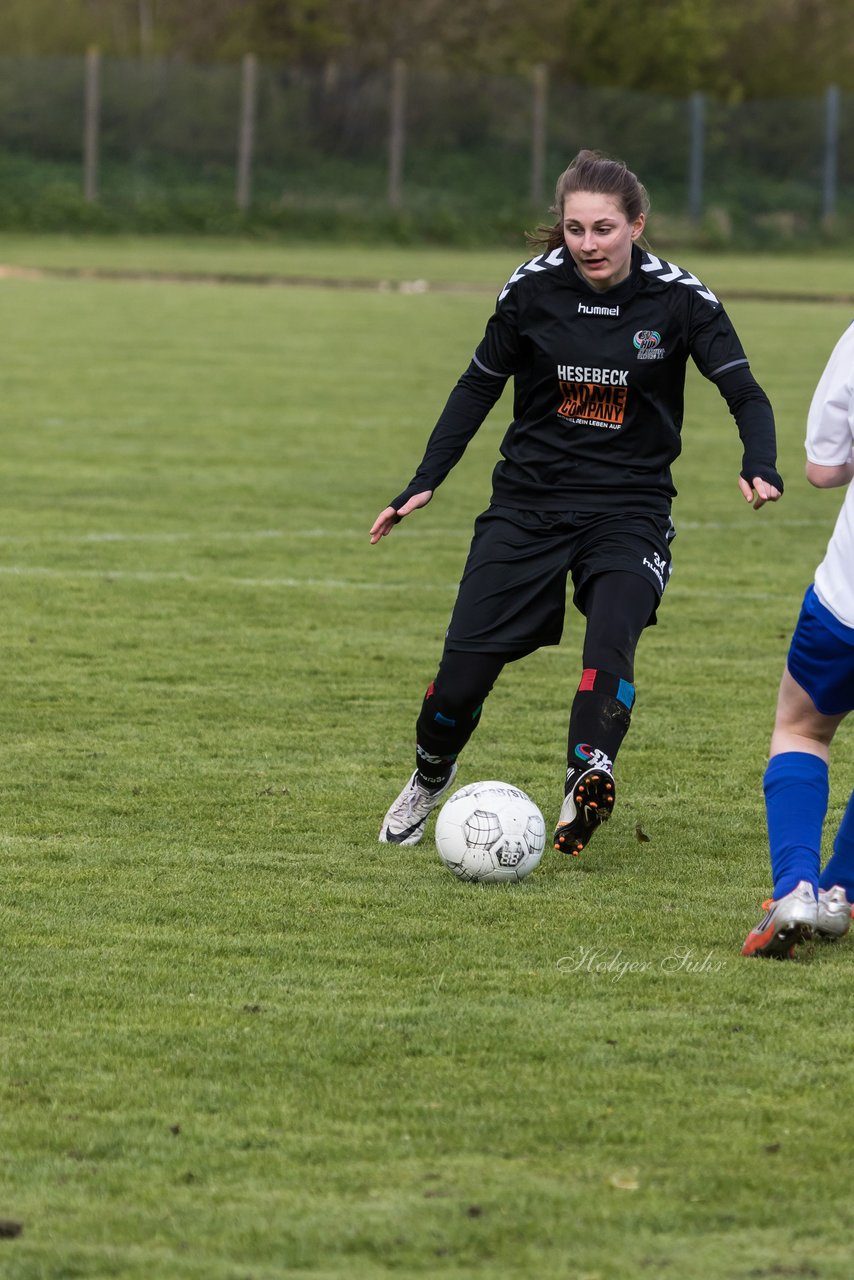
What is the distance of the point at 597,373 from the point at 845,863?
5.20ft

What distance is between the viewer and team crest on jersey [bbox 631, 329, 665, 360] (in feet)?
19.1

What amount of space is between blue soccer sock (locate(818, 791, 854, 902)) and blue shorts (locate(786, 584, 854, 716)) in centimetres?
42

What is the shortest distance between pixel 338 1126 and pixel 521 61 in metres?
56.0

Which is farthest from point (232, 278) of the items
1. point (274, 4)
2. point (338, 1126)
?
point (338, 1126)

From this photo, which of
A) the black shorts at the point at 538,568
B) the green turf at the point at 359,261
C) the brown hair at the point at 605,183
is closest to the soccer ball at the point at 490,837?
the black shorts at the point at 538,568

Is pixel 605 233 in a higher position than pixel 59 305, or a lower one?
higher

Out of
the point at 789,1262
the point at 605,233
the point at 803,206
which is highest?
the point at 605,233

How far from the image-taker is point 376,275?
3519 cm

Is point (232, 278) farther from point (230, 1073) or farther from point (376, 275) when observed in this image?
point (230, 1073)

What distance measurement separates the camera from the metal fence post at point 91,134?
43.2m

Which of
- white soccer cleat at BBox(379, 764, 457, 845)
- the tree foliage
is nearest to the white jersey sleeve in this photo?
white soccer cleat at BBox(379, 764, 457, 845)

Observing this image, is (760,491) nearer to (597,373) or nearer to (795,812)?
(597,373)

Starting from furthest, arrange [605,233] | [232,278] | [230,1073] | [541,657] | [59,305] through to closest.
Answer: [232,278], [59,305], [541,657], [605,233], [230,1073]

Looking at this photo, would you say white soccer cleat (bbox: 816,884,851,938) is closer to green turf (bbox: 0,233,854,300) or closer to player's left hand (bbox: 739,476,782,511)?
player's left hand (bbox: 739,476,782,511)
